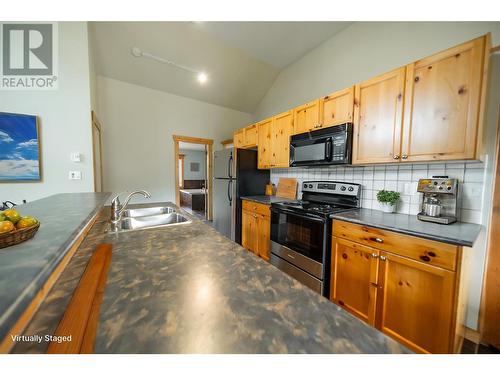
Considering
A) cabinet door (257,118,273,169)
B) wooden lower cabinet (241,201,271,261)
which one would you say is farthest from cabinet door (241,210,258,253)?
cabinet door (257,118,273,169)

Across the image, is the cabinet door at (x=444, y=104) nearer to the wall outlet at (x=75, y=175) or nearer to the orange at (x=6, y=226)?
the orange at (x=6, y=226)

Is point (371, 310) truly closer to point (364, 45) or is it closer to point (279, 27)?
point (364, 45)

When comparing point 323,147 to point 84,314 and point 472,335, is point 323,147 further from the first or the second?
point 84,314

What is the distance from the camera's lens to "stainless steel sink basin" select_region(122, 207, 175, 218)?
1.95 meters

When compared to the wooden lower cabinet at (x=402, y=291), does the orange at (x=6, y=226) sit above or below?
above

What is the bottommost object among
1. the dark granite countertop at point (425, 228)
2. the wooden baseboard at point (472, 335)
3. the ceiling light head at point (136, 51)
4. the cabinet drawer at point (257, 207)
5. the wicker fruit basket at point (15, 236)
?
the wooden baseboard at point (472, 335)

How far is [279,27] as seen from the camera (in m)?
2.69

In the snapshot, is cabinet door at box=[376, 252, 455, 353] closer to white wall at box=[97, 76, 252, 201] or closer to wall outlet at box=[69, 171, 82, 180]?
wall outlet at box=[69, 171, 82, 180]

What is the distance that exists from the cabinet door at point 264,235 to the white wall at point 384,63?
0.93 meters

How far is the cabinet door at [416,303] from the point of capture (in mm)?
1160

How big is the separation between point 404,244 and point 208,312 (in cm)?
138

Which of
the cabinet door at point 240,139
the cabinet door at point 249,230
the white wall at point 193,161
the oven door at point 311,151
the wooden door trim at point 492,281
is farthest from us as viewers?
the white wall at point 193,161

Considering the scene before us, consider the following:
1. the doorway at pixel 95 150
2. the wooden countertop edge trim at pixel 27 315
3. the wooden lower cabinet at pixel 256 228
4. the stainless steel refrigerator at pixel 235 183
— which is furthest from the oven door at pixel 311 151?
the doorway at pixel 95 150

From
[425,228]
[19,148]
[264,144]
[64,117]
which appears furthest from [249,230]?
[19,148]
